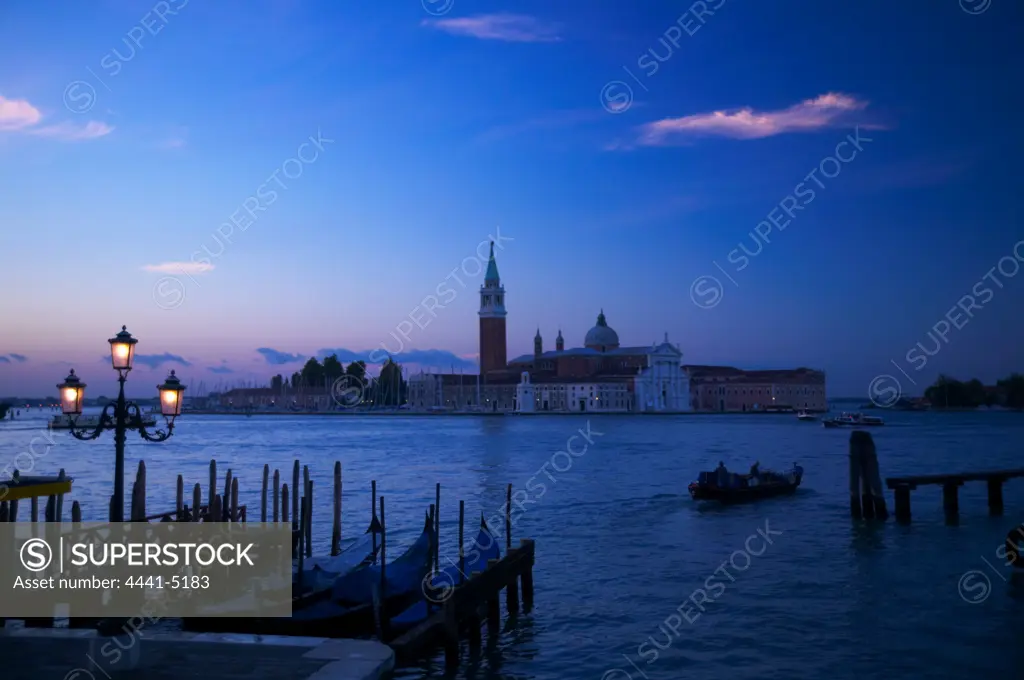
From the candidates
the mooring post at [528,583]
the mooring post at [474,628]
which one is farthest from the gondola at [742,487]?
the mooring post at [474,628]

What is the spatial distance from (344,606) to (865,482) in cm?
951

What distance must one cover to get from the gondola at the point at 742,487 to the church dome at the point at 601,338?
7913cm

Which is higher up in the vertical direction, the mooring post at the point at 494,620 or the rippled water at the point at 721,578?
the mooring post at the point at 494,620

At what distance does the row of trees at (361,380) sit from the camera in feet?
335

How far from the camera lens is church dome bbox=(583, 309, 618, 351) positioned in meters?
98.4

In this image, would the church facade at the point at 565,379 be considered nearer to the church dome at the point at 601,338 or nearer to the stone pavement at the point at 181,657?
the church dome at the point at 601,338

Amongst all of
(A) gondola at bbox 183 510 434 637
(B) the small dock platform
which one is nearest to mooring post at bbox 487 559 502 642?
(A) gondola at bbox 183 510 434 637

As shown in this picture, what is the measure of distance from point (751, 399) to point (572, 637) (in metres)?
94.2

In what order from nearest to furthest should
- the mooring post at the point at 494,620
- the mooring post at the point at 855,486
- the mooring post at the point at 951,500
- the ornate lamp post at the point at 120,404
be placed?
the ornate lamp post at the point at 120,404 → the mooring post at the point at 494,620 → the mooring post at the point at 951,500 → the mooring post at the point at 855,486

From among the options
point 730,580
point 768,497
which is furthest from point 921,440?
point 730,580

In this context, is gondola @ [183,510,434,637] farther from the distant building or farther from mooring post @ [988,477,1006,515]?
the distant building

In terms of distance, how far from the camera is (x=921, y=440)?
44.9 metres

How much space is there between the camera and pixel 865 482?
14.0 meters

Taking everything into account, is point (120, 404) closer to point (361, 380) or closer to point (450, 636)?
point (450, 636)
